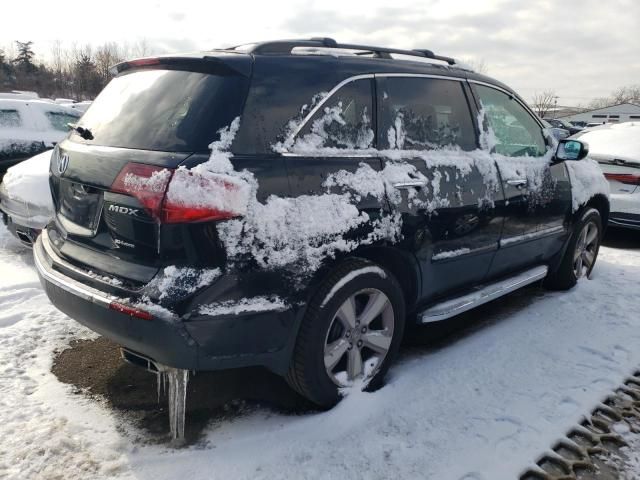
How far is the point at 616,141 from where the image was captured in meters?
6.92

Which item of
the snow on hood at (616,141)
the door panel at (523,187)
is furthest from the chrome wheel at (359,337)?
the snow on hood at (616,141)

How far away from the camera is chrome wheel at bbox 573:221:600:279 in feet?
16.1

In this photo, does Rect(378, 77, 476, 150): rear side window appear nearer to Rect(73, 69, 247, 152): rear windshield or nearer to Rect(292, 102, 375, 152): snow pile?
Rect(292, 102, 375, 152): snow pile

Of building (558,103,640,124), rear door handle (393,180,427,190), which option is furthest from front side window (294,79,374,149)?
building (558,103,640,124)

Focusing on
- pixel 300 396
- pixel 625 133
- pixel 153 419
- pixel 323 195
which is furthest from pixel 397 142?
pixel 625 133

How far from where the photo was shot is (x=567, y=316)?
167 inches

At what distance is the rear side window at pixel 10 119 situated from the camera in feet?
24.8

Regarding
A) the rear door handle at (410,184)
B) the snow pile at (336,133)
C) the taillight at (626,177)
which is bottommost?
the taillight at (626,177)

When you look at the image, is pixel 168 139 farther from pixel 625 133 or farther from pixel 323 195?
pixel 625 133

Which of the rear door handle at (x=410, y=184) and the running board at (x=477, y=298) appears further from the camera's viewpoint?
the running board at (x=477, y=298)

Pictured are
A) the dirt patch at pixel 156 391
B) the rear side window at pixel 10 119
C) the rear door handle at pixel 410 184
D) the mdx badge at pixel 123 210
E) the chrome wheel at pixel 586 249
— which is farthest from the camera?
the rear side window at pixel 10 119

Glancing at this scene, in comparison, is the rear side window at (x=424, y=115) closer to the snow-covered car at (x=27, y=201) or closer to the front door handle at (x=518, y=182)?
the front door handle at (x=518, y=182)

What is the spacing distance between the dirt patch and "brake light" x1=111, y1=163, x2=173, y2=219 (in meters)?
1.18

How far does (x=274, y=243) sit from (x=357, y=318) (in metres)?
0.79
